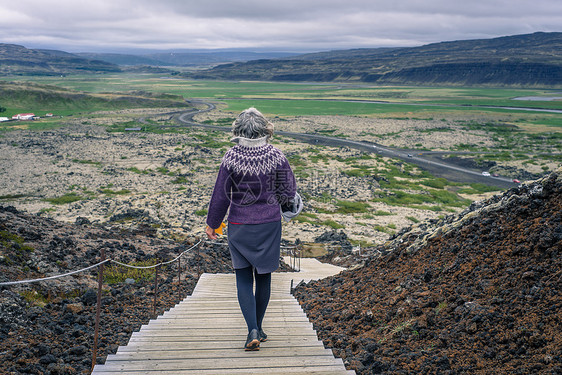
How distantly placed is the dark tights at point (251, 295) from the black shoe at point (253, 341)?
3.7 inches

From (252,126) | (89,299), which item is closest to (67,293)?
(89,299)

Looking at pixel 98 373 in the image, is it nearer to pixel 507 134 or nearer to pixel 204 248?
pixel 204 248

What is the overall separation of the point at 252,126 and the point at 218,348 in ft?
6.53

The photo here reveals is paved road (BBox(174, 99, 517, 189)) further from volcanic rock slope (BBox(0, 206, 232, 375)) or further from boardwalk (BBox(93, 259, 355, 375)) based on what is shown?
boardwalk (BBox(93, 259, 355, 375))

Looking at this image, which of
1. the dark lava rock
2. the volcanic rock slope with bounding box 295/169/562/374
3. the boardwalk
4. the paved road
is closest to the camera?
the boardwalk

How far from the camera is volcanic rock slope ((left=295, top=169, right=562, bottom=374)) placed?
3.49 metres

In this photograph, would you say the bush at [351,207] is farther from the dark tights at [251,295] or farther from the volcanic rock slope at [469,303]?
the dark tights at [251,295]

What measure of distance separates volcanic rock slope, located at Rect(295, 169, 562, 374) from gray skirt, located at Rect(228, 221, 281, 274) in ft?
3.42

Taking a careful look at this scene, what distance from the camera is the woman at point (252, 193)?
392cm

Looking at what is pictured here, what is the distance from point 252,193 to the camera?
12.9 feet

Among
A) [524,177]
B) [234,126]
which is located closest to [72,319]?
[234,126]

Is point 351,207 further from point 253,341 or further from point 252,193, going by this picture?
point 253,341

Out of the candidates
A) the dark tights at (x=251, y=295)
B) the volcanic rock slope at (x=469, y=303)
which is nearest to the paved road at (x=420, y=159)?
the volcanic rock slope at (x=469, y=303)

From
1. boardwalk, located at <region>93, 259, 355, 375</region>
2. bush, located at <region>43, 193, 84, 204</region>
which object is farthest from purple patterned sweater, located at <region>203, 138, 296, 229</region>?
bush, located at <region>43, 193, 84, 204</region>
